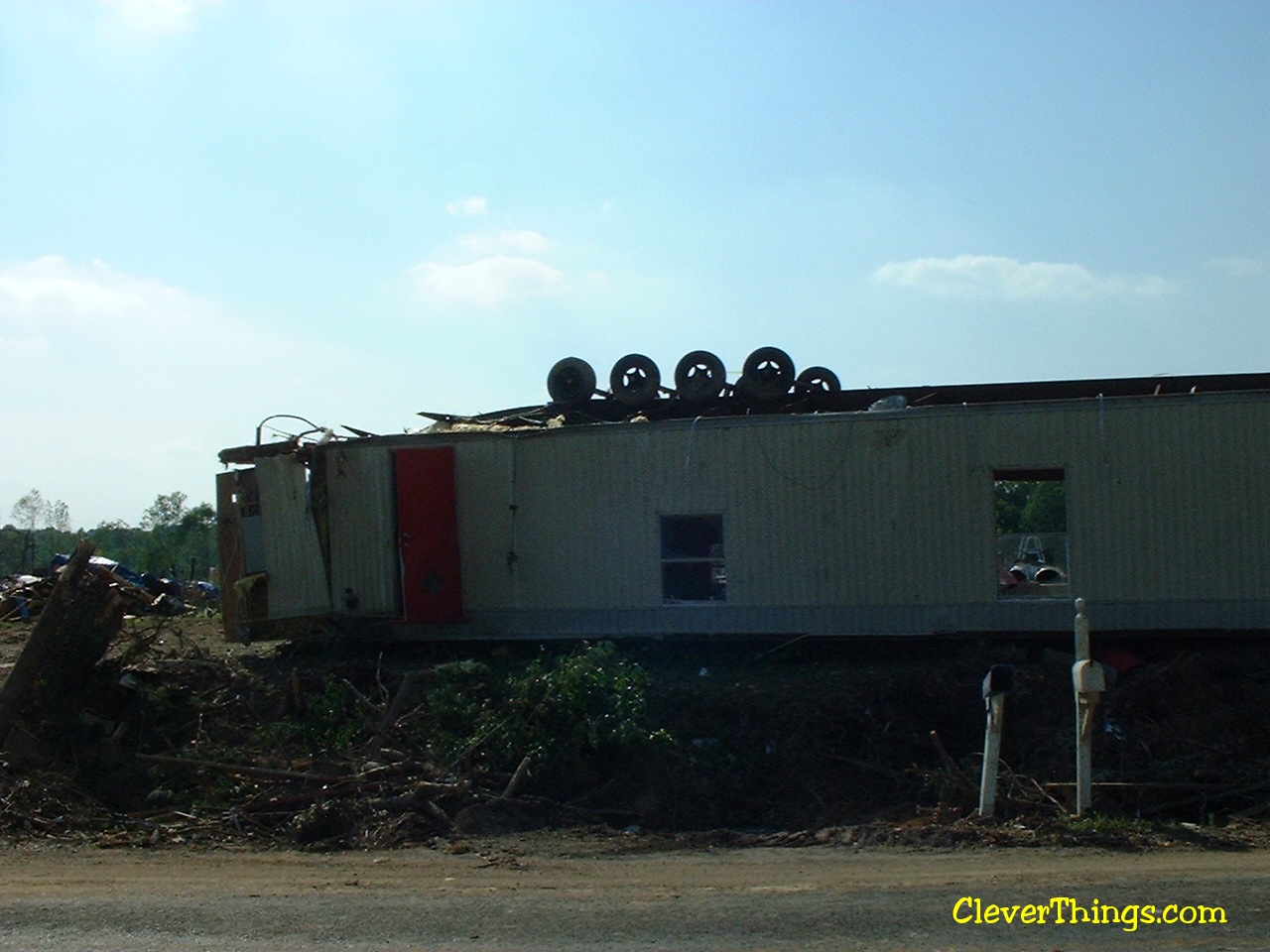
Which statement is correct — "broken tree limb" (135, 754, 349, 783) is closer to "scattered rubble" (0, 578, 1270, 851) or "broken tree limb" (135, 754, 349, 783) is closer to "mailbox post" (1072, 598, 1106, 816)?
"scattered rubble" (0, 578, 1270, 851)

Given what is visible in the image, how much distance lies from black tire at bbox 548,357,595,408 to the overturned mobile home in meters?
0.05

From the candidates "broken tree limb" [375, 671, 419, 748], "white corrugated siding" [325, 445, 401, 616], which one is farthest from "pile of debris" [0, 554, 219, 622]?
"broken tree limb" [375, 671, 419, 748]

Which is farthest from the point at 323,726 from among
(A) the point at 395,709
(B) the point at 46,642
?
(B) the point at 46,642

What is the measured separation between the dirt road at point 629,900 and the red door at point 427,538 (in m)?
6.59

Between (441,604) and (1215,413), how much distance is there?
9748 millimetres

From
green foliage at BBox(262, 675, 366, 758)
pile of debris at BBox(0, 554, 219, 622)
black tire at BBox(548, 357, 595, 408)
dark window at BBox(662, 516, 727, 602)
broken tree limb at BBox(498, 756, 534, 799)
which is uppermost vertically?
black tire at BBox(548, 357, 595, 408)

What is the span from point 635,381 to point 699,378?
0.94m

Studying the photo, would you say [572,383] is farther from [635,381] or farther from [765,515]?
[765,515]

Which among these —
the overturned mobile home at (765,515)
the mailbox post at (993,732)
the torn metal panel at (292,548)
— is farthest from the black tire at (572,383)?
the mailbox post at (993,732)

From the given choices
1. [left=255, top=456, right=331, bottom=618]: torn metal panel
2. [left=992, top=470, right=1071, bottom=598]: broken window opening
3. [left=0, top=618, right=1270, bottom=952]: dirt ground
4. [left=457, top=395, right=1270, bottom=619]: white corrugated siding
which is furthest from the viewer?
[left=255, top=456, right=331, bottom=618]: torn metal panel

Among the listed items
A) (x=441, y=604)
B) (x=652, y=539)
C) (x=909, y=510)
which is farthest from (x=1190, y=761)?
(x=441, y=604)

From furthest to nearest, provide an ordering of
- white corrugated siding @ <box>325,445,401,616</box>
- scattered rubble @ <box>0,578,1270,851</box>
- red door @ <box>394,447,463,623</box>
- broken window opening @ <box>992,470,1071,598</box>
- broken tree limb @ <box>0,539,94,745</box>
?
white corrugated siding @ <box>325,445,401,616</box> < red door @ <box>394,447,463,623</box> < broken window opening @ <box>992,470,1071,598</box> < broken tree limb @ <box>0,539,94,745</box> < scattered rubble @ <box>0,578,1270,851</box>

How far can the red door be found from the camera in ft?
51.4

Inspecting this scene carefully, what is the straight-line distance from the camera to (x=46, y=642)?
12508 millimetres
